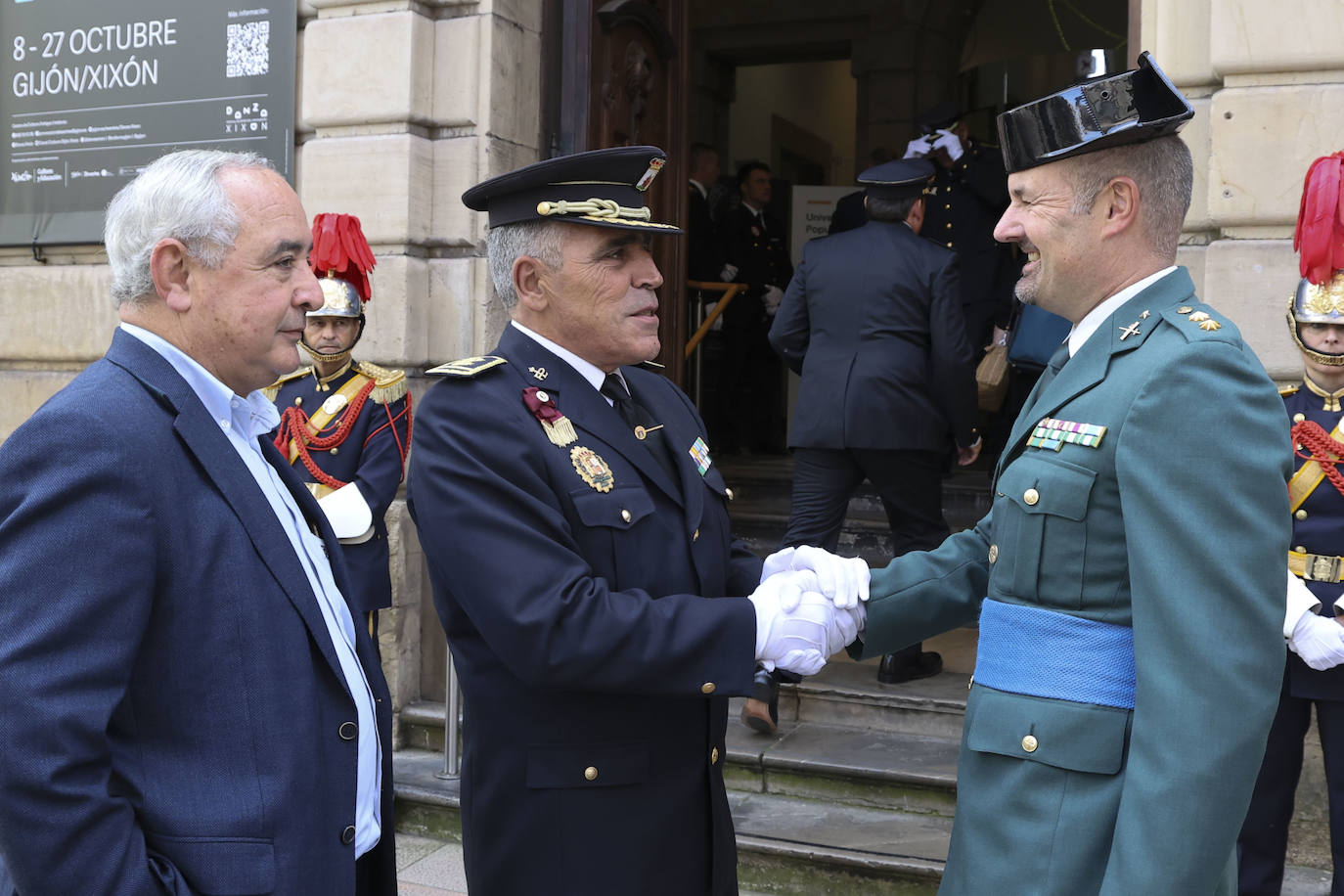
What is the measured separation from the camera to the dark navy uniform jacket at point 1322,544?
11.3 ft

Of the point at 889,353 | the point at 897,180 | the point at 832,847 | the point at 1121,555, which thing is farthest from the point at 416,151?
the point at 1121,555

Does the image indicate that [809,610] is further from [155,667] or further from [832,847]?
[832,847]

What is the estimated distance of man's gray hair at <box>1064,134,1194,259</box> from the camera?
1934 mm

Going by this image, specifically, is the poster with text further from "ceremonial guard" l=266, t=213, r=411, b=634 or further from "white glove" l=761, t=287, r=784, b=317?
"white glove" l=761, t=287, r=784, b=317

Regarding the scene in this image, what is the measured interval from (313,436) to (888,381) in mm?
2179

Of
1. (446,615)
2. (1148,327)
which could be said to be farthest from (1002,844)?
(446,615)

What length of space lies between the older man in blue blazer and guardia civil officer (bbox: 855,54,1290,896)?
3.25 ft

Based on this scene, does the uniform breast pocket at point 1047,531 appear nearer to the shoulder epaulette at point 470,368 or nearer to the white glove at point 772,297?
the shoulder epaulette at point 470,368

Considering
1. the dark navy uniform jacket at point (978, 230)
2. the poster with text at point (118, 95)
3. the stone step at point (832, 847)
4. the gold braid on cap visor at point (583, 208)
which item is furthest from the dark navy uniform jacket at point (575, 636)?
the dark navy uniform jacket at point (978, 230)

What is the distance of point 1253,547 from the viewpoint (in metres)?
1.67

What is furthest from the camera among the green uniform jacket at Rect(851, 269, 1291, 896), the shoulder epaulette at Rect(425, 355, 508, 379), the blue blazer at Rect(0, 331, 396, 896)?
the shoulder epaulette at Rect(425, 355, 508, 379)

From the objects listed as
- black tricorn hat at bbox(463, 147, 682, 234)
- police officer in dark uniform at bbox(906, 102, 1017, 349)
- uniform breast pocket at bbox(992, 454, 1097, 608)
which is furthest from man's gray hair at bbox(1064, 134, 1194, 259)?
police officer in dark uniform at bbox(906, 102, 1017, 349)

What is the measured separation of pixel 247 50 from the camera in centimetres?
561

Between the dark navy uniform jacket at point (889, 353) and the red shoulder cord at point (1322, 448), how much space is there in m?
1.53
